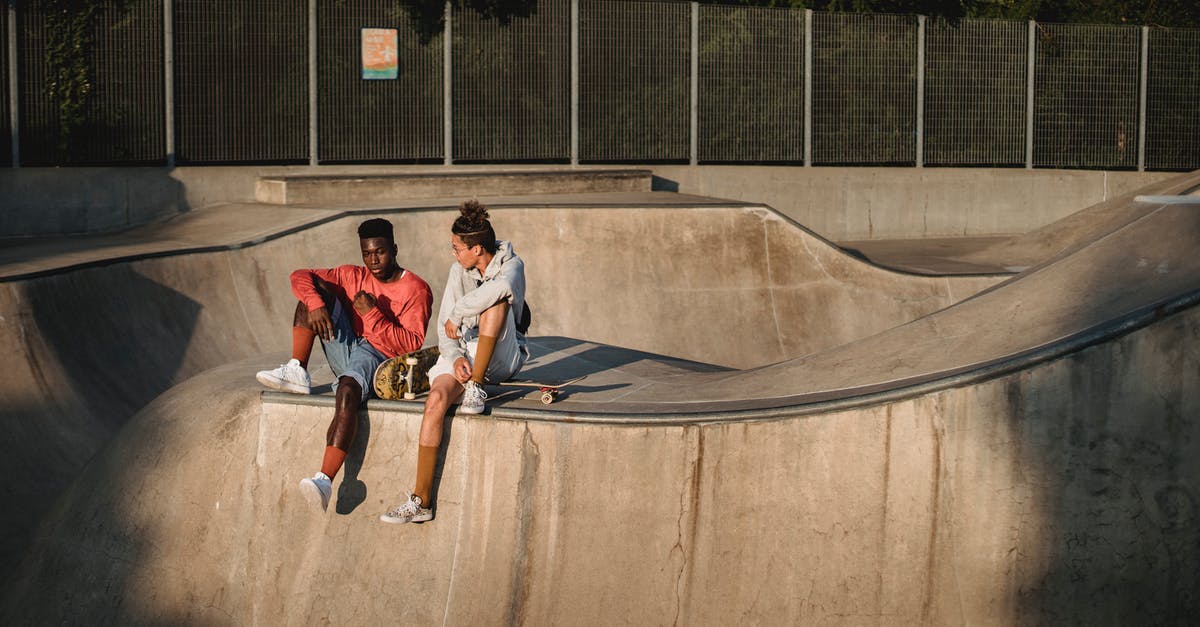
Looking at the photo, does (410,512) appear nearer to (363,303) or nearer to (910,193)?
(363,303)

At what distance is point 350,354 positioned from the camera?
7.37 meters

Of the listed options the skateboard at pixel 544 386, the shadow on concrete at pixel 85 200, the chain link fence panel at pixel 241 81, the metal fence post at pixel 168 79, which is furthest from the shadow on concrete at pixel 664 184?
the skateboard at pixel 544 386

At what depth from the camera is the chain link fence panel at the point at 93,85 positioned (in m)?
16.0

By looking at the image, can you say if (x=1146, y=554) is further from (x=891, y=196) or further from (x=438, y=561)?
(x=891, y=196)

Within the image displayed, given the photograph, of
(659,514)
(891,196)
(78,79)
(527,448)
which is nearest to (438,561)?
(527,448)

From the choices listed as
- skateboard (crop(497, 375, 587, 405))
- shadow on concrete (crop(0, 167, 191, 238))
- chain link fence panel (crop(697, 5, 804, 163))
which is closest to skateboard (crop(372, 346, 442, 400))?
skateboard (crop(497, 375, 587, 405))

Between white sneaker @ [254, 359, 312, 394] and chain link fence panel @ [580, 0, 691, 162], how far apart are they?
516 inches

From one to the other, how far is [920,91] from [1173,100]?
517 cm

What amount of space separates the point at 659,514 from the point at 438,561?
51.1 inches

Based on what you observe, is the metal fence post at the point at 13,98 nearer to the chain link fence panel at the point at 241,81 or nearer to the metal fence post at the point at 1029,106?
the chain link fence panel at the point at 241,81

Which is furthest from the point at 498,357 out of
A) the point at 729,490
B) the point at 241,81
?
the point at 241,81

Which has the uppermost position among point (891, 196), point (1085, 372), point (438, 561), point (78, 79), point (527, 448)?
point (78, 79)

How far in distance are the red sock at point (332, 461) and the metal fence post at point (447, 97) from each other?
12.5m

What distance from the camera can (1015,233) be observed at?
21.9 metres
